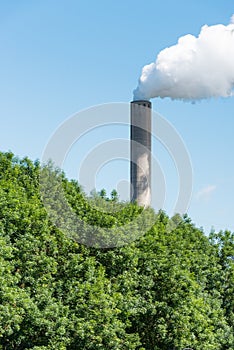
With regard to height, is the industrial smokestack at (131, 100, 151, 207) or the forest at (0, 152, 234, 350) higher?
the industrial smokestack at (131, 100, 151, 207)

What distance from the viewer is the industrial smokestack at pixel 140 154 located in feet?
180

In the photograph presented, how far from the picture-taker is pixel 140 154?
55.9m

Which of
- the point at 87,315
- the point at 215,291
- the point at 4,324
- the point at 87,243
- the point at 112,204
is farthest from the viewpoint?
the point at 215,291

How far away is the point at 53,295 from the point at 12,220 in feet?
12.2

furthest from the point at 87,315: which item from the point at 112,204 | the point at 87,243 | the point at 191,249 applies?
the point at 191,249

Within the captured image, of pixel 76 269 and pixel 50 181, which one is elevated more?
pixel 50 181

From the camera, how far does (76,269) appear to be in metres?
31.4

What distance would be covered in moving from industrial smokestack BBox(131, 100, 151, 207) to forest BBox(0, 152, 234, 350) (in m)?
14.8

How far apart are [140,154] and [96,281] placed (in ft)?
83.8

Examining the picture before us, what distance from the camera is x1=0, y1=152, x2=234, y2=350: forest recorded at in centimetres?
2928

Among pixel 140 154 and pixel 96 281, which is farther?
pixel 140 154

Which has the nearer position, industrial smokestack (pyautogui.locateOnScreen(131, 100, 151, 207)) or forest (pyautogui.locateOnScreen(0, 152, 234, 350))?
forest (pyautogui.locateOnScreen(0, 152, 234, 350))

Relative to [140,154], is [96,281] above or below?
below

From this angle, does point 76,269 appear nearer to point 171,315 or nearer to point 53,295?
point 53,295
